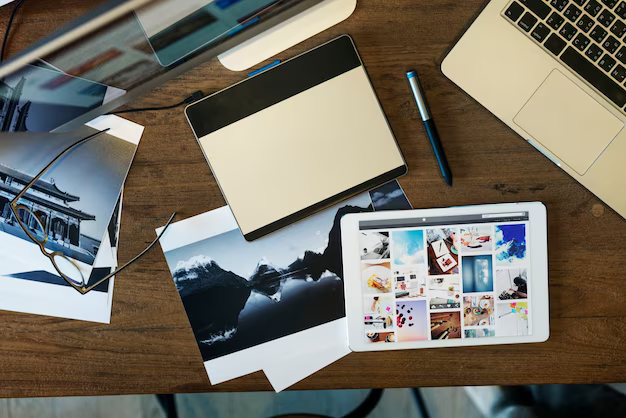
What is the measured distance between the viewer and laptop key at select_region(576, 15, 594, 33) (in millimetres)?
620

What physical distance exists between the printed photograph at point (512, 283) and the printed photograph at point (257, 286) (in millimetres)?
214

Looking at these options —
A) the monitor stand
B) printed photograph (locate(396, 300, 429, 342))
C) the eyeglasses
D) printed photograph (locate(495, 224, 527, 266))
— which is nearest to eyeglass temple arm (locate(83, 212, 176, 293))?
the eyeglasses

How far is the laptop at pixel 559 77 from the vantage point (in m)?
0.62

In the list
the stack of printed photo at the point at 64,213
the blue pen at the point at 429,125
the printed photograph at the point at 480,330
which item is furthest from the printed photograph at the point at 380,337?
the stack of printed photo at the point at 64,213

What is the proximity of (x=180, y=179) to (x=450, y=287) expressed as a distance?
1.29 ft

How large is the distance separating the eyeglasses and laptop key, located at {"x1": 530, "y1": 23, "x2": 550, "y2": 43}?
524mm

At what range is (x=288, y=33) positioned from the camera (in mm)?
660

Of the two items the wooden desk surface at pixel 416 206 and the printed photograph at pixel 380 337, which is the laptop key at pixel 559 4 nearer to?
the wooden desk surface at pixel 416 206

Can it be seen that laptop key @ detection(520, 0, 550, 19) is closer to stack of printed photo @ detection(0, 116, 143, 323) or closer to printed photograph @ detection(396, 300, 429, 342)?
printed photograph @ detection(396, 300, 429, 342)

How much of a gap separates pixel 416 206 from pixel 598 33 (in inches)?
12.1

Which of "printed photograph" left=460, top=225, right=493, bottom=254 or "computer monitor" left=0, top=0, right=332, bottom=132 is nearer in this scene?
"computer monitor" left=0, top=0, right=332, bottom=132

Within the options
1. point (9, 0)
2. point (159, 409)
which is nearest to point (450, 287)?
point (9, 0)

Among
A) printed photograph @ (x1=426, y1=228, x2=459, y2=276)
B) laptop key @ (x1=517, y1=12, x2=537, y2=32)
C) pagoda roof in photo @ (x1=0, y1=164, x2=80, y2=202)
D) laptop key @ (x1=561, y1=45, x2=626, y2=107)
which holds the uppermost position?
laptop key @ (x1=517, y1=12, x2=537, y2=32)

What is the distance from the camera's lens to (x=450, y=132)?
0.68 metres
